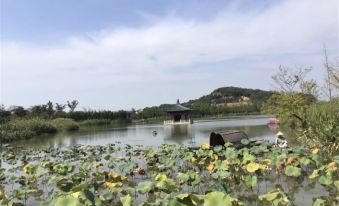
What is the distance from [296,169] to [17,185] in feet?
23.7

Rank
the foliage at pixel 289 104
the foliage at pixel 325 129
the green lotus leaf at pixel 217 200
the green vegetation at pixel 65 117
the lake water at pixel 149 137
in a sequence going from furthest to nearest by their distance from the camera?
the green vegetation at pixel 65 117
the foliage at pixel 289 104
the lake water at pixel 149 137
the foliage at pixel 325 129
the green lotus leaf at pixel 217 200

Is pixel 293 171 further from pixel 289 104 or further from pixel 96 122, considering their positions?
pixel 96 122

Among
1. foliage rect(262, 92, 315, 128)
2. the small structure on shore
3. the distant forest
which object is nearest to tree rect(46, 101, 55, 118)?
the distant forest

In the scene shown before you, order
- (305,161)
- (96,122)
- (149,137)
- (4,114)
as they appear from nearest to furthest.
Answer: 1. (305,161)
2. (149,137)
3. (4,114)
4. (96,122)

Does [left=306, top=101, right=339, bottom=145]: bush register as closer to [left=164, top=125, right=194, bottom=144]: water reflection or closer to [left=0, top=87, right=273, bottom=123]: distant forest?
[left=164, top=125, right=194, bottom=144]: water reflection

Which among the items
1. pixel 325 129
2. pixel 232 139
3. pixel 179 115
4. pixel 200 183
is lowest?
pixel 200 183

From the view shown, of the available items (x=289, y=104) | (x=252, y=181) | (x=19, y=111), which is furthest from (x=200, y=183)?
(x=19, y=111)

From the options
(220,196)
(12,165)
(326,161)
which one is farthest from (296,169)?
(12,165)

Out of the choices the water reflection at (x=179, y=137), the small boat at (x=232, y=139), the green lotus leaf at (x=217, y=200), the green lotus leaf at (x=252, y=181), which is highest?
the small boat at (x=232, y=139)

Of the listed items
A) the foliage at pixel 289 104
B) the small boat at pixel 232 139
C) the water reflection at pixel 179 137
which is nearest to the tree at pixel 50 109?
the water reflection at pixel 179 137

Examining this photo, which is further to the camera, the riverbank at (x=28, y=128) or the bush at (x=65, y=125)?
the bush at (x=65, y=125)

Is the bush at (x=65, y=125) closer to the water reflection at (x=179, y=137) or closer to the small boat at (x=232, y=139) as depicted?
the water reflection at (x=179, y=137)

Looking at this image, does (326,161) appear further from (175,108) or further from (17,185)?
(175,108)

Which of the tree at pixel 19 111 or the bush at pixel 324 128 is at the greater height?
the tree at pixel 19 111
